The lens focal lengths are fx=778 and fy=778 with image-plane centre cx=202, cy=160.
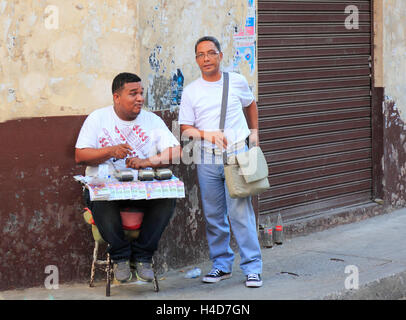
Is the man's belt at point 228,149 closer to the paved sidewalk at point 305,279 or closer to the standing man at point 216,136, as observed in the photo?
the standing man at point 216,136

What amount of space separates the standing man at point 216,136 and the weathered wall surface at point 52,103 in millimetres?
567

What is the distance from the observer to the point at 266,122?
25.2 feet

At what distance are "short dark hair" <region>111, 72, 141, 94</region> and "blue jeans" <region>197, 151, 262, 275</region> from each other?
0.82 metres

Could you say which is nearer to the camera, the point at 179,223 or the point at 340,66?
the point at 179,223

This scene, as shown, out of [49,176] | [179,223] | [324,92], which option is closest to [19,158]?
[49,176]

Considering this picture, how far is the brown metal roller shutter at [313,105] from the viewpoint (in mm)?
7719

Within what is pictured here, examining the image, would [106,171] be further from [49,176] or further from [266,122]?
[266,122]
